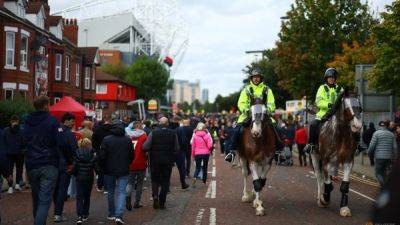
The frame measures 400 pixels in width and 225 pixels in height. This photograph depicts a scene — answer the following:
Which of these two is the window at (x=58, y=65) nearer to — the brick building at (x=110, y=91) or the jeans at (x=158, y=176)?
the brick building at (x=110, y=91)

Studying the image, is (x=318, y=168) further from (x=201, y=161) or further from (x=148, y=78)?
(x=148, y=78)

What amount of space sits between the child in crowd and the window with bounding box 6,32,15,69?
22397 mm

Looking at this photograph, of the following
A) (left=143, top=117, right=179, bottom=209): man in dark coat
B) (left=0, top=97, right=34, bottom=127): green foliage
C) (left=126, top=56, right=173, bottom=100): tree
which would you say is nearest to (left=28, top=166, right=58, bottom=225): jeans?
(left=143, top=117, right=179, bottom=209): man in dark coat

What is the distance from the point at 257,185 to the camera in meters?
11.6

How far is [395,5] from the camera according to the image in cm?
1933

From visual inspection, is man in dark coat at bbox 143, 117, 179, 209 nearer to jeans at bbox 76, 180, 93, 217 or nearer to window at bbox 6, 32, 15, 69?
jeans at bbox 76, 180, 93, 217

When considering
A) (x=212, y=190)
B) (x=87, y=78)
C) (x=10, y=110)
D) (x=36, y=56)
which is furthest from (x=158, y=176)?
(x=87, y=78)

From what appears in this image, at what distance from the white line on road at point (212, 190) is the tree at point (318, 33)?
22618 mm

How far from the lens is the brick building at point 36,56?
31328mm

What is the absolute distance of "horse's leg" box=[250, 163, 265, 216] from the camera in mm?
11203

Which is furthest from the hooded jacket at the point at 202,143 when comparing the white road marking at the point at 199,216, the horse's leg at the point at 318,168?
the white road marking at the point at 199,216

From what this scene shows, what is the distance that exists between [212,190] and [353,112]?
579 centimetres

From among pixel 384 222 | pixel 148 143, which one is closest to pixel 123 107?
pixel 148 143

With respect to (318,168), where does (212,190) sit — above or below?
below
